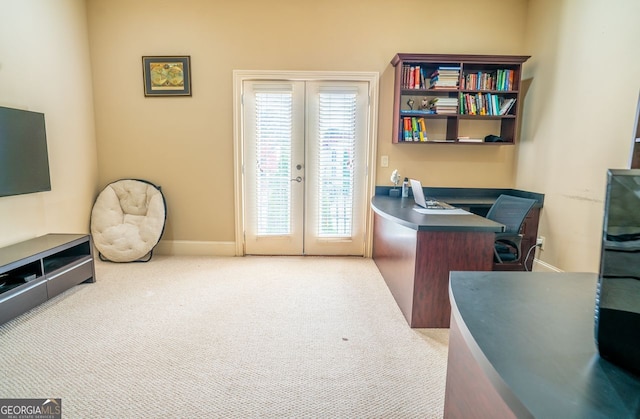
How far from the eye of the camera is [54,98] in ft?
10.6

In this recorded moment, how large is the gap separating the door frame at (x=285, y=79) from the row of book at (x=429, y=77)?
1.16 feet

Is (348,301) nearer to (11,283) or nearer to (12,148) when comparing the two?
(11,283)

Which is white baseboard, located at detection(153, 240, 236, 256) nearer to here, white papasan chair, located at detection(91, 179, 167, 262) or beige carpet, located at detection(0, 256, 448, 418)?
white papasan chair, located at detection(91, 179, 167, 262)

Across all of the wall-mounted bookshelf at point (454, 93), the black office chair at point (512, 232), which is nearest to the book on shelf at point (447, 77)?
the wall-mounted bookshelf at point (454, 93)

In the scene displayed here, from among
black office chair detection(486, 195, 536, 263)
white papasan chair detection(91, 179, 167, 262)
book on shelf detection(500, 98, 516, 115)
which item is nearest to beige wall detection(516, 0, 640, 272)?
book on shelf detection(500, 98, 516, 115)

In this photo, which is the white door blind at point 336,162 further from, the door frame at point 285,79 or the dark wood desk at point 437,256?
the dark wood desk at point 437,256

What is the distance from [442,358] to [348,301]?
94 centimetres

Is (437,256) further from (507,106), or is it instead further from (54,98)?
(54,98)

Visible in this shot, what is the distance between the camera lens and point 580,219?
2887mm

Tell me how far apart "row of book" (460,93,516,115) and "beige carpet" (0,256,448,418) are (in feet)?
6.92

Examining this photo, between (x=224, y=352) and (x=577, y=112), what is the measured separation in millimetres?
3465

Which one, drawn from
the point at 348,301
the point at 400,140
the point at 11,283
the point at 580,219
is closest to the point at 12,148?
the point at 11,283

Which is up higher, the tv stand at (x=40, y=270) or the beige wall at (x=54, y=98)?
the beige wall at (x=54, y=98)

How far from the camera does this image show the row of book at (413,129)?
362cm
